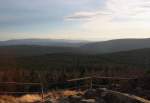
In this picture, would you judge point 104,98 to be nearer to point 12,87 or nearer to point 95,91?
point 95,91

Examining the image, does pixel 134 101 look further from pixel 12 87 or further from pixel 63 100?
pixel 12 87

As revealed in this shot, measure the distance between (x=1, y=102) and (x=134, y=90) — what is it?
7473 mm

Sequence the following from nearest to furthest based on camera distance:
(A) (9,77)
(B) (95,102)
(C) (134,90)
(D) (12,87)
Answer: (B) (95,102) < (C) (134,90) < (D) (12,87) < (A) (9,77)

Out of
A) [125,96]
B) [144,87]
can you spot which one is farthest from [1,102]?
[144,87]

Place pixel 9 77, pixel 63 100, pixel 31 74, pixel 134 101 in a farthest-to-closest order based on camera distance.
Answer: pixel 31 74, pixel 9 77, pixel 63 100, pixel 134 101

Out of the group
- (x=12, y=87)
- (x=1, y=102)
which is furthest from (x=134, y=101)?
(x=12, y=87)

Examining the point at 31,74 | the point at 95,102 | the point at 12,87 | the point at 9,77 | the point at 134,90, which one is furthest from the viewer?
the point at 31,74

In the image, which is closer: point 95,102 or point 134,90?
point 95,102

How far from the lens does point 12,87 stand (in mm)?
34312

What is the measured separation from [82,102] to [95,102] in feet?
1.97

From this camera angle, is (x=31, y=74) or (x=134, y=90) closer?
(x=134, y=90)

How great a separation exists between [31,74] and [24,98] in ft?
84.9

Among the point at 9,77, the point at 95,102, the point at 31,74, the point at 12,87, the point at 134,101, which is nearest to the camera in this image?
the point at 134,101

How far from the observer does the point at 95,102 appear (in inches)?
664
